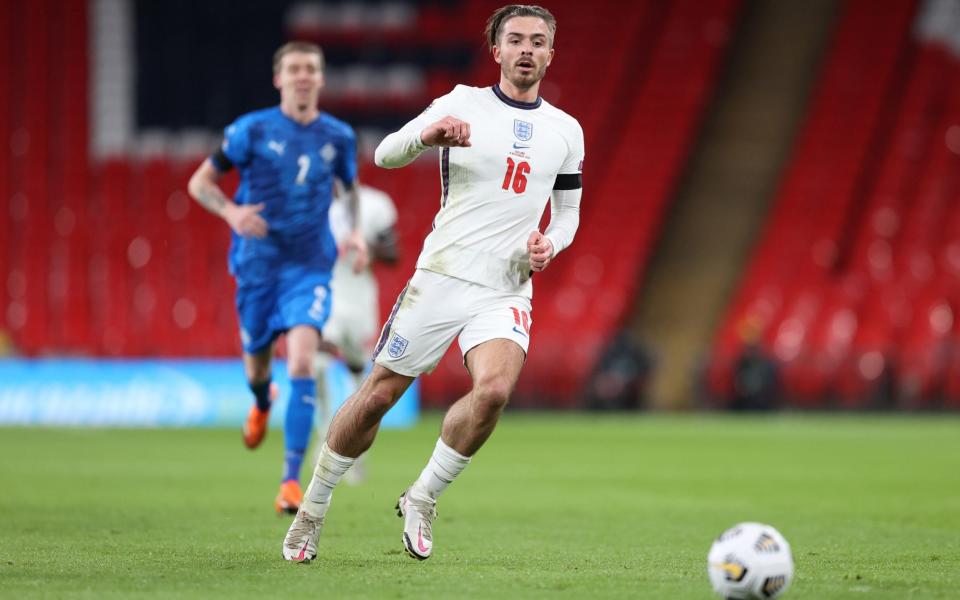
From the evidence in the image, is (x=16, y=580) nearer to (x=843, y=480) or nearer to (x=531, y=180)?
(x=531, y=180)

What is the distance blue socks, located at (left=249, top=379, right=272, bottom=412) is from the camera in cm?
952

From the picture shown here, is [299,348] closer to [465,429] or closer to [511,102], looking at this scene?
[465,429]

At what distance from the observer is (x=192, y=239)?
24797mm

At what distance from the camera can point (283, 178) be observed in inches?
349

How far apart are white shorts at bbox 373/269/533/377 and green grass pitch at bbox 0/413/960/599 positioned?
92cm

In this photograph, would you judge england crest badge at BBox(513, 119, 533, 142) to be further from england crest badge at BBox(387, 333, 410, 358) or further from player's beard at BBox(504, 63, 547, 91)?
england crest badge at BBox(387, 333, 410, 358)

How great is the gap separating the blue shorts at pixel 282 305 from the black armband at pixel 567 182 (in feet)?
8.55

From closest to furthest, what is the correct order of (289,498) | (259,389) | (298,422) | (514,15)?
1. (514,15)
2. (289,498)
3. (298,422)
4. (259,389)

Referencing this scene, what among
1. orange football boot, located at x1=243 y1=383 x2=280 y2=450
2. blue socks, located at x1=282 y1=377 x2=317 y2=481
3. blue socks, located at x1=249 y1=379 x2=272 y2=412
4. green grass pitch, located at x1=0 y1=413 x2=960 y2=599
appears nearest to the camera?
green grass pitch, located at x1=0 y1=413 x2=960 y2=599

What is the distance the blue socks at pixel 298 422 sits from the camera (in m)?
8.48

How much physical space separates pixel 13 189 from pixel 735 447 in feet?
50.9

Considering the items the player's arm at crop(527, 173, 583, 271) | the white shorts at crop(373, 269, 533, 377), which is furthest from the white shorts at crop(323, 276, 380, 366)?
the white shorts at crop(373, 269, 533, 377)

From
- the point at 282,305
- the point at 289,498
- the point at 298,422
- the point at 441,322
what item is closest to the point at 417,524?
the point at 441,322

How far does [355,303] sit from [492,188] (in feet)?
17.8
